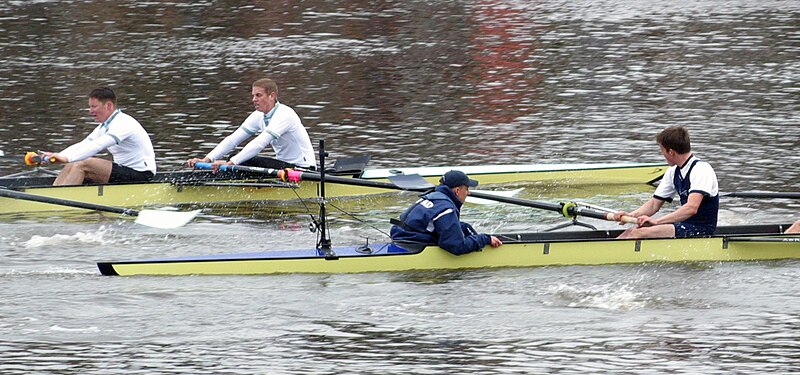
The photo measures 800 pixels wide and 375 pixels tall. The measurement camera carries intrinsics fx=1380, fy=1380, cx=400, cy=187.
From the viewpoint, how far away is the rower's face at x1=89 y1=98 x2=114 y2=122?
60.1ft

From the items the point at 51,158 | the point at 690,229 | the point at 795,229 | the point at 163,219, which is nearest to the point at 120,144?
the point at 51,158

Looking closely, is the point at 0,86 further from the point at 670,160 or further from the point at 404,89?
the point at 670,160

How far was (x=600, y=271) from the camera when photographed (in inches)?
584

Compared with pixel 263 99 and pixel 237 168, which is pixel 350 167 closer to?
pixel 263 99

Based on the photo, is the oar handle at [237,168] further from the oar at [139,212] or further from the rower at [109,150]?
the rower at [109,150]

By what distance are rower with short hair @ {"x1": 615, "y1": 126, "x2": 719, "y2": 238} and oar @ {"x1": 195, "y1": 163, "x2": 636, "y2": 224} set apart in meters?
0.32

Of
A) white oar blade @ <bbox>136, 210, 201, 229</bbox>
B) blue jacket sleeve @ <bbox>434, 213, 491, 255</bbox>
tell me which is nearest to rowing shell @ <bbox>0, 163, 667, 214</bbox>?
white oar blade @ <bbox>136, 210, 201, 229</bbox>

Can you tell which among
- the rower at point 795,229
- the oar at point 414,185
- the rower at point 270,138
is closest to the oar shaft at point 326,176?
the oar at point 414,185

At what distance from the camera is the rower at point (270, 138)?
61.4 feet

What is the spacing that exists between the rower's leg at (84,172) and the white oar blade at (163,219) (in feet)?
7.43

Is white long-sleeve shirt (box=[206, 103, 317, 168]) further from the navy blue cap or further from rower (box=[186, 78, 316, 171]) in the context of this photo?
the navy blue cap

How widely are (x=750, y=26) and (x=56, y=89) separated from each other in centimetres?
1777

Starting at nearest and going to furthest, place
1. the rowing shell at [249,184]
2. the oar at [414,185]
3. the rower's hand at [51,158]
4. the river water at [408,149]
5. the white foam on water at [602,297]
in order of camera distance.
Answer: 1. the river water at [408,149]
2. the white foam on water at [602,297]
3. the oar at [414,185]
4. the rower's hand at [51,158]
5. the rowing shell at [249,184]

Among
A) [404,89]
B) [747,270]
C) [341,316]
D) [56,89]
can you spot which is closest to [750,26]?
[404,89]
